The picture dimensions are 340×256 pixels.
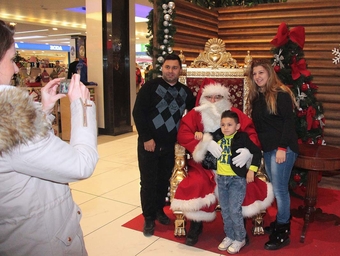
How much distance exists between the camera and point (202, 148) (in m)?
2.90

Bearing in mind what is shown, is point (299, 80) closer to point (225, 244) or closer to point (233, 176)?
point (233, 176)

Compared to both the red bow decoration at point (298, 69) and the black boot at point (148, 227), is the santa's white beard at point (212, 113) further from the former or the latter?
the red bow decoration at point (298, 69)

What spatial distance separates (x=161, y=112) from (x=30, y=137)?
6.84 feet

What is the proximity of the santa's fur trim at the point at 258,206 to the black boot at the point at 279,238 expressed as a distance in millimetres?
234

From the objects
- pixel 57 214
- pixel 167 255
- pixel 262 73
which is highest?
pixel 262 73

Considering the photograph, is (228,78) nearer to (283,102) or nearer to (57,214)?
(283,102)

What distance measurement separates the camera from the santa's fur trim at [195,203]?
2.81 m

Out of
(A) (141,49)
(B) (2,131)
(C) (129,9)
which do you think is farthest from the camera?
(A) (141,49)

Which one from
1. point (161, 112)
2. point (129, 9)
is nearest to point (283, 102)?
point (161, 112)

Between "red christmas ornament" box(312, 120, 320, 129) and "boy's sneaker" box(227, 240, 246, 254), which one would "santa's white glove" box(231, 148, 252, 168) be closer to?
"boy's sneaker" box(227, 240, 246, 254)

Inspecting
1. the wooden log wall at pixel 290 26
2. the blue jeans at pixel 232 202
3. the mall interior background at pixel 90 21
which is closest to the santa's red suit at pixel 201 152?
the blue jeans at pixel 232 202

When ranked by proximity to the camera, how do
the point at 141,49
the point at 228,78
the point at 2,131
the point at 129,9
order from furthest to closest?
the point at 141,49 → the point at 129,9 → the point at 228,78 → the point at 2,131

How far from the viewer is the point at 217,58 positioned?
3.91 meters

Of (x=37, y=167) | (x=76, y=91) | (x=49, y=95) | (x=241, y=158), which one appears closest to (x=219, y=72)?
(x=241, y=158)
